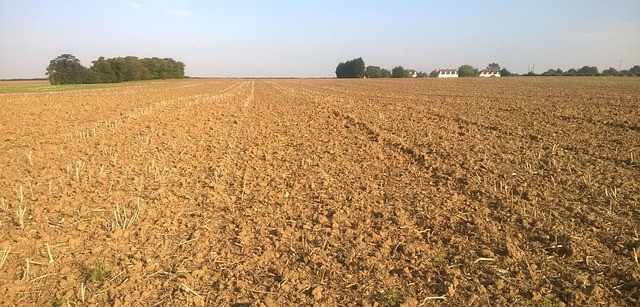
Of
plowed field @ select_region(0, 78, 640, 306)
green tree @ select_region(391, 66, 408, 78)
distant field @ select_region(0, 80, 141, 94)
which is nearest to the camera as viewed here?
plowed field @ select_region(0, 78, 640, 306)

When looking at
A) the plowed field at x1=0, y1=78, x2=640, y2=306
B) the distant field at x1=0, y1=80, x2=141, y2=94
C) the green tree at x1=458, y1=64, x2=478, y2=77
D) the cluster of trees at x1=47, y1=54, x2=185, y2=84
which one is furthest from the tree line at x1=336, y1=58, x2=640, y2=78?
the plowed field at x1=0, y1=78, x2=640, y2=306

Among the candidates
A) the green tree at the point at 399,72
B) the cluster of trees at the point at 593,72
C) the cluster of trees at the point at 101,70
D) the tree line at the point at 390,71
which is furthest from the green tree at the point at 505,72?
the cluster of trees at the point at 101,70

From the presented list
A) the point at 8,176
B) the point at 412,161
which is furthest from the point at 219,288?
the point at 8,176

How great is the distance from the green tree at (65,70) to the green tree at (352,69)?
78561 mm

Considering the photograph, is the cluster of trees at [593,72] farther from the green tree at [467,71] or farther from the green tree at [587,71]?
the green tree at [467,71]

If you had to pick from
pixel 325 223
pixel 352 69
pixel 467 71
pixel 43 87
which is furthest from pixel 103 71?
pixel 467 71

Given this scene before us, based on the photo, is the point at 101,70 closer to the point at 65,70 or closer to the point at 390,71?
the point at 65,70

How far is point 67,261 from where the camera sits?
4.61 meters

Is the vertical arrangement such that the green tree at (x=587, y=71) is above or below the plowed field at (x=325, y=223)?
above

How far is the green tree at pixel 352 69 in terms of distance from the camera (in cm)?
13125

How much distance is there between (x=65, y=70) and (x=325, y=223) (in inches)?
3777

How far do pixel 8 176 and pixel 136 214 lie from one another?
13.3ft

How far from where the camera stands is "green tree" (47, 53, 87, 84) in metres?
82.1

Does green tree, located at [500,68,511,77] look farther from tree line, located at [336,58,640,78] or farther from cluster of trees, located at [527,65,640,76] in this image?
cluster of trees, located at [527,65,640,76]
